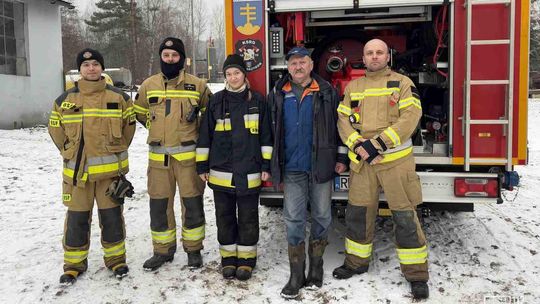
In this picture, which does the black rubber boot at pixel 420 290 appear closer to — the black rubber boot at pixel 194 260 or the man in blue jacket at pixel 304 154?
the man in blue jacket at pixel 304 154

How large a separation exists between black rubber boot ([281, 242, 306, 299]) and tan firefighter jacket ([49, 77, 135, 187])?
5.19ft

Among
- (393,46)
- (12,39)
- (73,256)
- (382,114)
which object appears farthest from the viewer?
(12,39)

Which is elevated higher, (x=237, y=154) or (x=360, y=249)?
(x=237, y=154)

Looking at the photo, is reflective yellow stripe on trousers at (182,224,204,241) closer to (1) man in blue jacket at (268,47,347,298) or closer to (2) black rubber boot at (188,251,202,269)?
(2) black rubber boot at (188,251,202,269)

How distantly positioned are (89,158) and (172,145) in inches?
25.6

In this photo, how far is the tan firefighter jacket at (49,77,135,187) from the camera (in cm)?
387

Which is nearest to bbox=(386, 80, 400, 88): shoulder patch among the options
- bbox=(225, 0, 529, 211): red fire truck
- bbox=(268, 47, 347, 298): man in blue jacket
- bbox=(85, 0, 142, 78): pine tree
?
bbox=(268, 47, 347, 298): man in blue jacket

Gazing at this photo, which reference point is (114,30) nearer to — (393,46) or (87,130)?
(393,46)

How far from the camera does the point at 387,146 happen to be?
3.50 m

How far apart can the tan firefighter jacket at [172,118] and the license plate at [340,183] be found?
119 cm

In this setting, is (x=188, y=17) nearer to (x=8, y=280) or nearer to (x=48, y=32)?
(x=48, y=32)

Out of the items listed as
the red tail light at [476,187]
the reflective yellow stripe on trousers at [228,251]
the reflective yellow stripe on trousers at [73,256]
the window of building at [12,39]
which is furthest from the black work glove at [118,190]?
the window of building at [12,39]

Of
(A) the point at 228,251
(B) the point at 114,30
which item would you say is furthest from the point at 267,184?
(B) the point at 114,30

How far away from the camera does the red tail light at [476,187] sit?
3.81 meters
